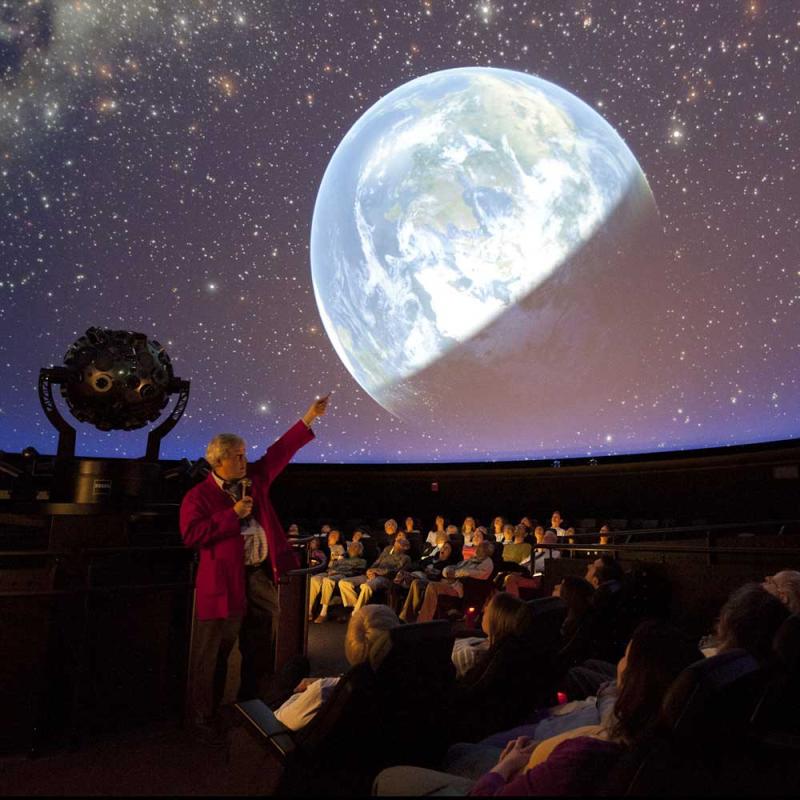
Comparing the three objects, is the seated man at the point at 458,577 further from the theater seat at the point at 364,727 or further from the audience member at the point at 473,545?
the theater seat at the point at 364,727

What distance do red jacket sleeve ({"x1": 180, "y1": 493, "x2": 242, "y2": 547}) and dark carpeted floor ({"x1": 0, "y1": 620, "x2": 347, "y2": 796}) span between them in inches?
28.2

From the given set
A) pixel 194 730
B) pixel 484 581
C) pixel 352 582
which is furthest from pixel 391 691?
pixel 352 582

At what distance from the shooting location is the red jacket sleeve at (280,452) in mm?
3922

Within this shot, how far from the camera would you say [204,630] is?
11.4 ft

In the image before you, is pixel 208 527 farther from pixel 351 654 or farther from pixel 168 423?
pixel 168 423

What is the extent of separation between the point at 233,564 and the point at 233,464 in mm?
540

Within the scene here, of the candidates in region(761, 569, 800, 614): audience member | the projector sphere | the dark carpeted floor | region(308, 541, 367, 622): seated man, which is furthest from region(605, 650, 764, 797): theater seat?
region(308, 541, 367, 622): seated man

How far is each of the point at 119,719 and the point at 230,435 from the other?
1728mm

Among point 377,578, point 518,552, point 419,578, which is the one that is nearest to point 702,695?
point 419,578

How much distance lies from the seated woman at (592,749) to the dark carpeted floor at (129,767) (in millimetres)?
1128

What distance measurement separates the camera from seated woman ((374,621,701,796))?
1448 mm

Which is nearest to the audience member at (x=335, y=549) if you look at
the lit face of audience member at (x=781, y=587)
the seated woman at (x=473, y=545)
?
the seated woman at (x=473, y=545)

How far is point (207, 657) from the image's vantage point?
3459mm

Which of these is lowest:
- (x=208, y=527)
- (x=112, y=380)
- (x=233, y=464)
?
(x=208, y=527)
